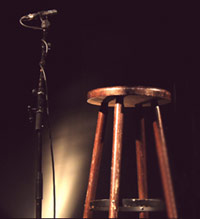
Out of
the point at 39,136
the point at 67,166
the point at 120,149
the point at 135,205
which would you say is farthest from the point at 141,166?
the point at 67,166

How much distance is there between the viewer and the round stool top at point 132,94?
1416 millimetres

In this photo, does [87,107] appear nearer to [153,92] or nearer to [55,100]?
[55,100]

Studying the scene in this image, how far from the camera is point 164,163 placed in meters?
1.35

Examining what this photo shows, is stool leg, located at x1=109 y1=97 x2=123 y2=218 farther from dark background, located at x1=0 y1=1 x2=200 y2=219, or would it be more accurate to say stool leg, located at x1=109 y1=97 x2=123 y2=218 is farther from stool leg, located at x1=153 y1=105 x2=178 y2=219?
dark background, located at x1=0 y1=1 x2=200 y2=219

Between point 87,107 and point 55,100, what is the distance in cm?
23

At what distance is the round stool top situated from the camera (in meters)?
1.42

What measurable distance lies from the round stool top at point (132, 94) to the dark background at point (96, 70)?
15.7 inches

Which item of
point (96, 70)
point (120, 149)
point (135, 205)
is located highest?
point (96, 70)

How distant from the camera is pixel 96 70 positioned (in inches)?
86.6

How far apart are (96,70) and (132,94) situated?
0.81m

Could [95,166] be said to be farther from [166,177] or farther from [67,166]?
[67,166]

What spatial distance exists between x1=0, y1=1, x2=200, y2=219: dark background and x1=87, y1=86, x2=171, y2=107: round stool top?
400mm

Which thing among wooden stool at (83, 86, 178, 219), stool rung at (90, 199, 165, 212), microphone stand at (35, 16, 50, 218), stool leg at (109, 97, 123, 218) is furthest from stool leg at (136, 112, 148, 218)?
microphone stand at (35, 16, 50, 218)

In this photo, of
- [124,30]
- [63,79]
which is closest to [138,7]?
[124,30]
